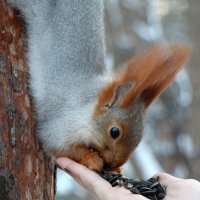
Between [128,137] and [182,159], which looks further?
[182,159]

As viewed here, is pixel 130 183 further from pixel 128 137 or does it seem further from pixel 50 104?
pixel 50 104

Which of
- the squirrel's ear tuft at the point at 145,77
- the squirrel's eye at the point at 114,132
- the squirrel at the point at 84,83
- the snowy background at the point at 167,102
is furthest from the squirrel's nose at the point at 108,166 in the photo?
the snowy background at the point at 167,102

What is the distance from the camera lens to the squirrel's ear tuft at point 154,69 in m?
2.37

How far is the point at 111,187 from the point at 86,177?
102mm

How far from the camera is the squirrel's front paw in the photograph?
2.30 meters

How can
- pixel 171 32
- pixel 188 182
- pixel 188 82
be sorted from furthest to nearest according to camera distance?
pixel 171 32
pixel 188 82
pixel 188 182

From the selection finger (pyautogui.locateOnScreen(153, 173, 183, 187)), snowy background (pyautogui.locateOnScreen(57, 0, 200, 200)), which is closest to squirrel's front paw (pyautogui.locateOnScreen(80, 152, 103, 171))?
finger (pyautogui.locateOnScreen(153, 173, 183, 187))

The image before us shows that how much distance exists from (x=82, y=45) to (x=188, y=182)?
26.8 inches

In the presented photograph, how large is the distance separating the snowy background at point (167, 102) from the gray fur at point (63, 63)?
10.1 feet

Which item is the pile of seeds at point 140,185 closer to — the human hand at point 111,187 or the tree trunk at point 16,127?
the human hand at point 111,187

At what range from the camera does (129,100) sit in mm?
2424

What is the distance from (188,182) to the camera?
7.28 feet

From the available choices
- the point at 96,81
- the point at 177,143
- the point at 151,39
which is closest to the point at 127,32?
the point at 151,39

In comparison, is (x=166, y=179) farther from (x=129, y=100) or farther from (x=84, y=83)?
(x=84, y=83)
